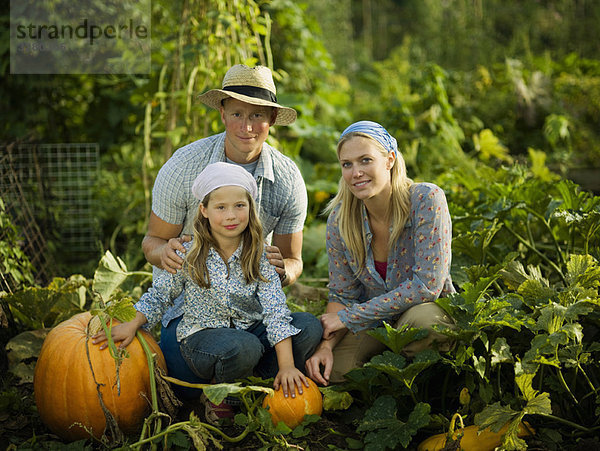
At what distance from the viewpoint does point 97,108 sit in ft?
16.5

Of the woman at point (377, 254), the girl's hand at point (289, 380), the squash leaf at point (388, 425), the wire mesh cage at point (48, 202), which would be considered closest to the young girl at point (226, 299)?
the girl's hand at point (289, 380)

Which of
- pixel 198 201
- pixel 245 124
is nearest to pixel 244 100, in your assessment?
pixel 245 124

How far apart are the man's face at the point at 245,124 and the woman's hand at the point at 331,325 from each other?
74 centimetres

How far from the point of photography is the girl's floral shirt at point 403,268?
233 centimetres

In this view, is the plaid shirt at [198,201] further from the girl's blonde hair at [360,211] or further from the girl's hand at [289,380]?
the girl's hand at [289,380]

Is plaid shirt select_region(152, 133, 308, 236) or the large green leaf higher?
plaid shirt select_region(152, 133, 308, 236)

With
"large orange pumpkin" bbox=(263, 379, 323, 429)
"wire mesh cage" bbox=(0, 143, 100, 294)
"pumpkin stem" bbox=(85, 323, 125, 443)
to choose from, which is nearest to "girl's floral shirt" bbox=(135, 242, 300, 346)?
"large orange pumpkin" bbox=(263, 379, 323, 429)

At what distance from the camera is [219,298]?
7.72ft

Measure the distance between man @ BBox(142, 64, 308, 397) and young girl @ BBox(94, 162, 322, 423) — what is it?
8 centimetres

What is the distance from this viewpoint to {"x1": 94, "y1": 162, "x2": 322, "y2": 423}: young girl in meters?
2.26

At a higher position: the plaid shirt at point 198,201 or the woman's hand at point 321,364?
the plaid shirt at point 198,201

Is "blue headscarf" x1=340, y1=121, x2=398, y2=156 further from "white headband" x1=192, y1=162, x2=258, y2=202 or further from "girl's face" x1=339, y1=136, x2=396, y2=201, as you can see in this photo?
"white headband" x1=192, y1=162, x2=258, y2=202

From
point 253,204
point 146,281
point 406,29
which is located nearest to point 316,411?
point 253,204

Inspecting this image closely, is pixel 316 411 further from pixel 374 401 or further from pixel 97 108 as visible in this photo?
pixel 97 108
